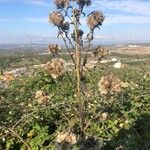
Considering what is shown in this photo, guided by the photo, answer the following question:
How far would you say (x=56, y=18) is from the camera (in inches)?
158

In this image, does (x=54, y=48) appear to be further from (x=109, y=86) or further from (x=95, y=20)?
(x=109, y=86)

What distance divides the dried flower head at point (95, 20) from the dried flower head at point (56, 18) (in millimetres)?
240

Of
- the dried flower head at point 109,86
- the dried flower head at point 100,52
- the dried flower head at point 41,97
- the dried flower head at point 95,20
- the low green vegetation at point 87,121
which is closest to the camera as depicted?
the dried flower head at point 109,86

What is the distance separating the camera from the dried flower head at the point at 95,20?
13.3ft

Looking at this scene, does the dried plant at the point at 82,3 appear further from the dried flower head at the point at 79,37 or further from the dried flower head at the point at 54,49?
the dried flower head at the point at 54,49

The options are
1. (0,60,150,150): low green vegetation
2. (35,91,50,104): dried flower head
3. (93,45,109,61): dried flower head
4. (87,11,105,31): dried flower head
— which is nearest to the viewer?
(87,11,105,31): dried flower head

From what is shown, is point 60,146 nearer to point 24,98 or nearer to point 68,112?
point 68,112

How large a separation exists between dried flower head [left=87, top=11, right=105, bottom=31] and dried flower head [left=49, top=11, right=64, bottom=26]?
24 cm

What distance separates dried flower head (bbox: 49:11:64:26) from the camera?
13.2 feet

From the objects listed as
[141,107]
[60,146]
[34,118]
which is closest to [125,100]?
[141,107]

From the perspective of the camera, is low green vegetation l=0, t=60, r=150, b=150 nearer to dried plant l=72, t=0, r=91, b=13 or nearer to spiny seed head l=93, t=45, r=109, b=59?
spiny seed head l=93, t=45, r=109, b=59

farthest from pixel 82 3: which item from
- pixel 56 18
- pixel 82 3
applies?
pixel 56 18

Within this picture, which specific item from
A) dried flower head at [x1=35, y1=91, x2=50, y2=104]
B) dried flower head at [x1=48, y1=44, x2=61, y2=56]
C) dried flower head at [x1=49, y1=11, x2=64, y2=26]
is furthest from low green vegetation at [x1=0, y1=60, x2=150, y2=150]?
dried flower head at [x1=49, y1=11, x2=64, y2=26]

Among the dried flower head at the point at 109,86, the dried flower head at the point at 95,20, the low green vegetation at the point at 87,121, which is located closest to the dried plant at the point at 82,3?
the dried flower head at the point at 95,20
